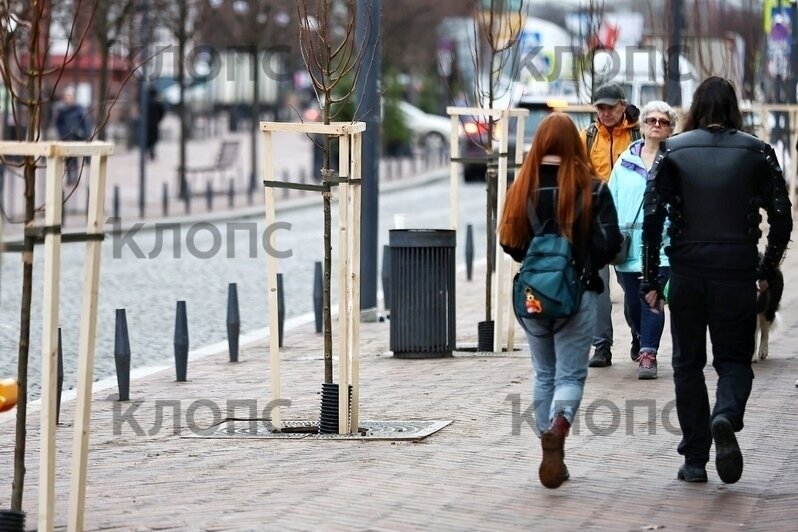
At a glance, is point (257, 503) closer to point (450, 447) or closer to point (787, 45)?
point (450, 447)

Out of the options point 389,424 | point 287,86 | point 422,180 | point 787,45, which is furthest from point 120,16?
point 287,86

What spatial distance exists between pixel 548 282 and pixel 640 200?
3.53 m

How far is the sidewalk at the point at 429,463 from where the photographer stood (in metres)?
6.70

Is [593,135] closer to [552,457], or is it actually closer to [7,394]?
[552,457]

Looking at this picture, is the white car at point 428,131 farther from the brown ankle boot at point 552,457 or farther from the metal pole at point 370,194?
the brown ankle boot at point 552,457

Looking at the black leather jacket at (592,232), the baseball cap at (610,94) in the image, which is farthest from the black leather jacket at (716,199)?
the baseball cap at (610,94)

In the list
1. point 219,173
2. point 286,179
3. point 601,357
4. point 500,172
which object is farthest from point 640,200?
point 219,173

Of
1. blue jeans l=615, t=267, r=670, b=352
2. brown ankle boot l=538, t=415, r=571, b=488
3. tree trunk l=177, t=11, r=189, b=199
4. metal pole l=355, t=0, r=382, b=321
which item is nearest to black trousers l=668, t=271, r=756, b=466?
brown ankle boot l=538, t=415, r=571, b=488

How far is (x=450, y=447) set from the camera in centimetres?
834

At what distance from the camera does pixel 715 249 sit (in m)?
7.11

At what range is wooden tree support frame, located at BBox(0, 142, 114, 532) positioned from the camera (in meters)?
6.01

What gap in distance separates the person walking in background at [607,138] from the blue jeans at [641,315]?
16cm

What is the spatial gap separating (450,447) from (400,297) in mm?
3754

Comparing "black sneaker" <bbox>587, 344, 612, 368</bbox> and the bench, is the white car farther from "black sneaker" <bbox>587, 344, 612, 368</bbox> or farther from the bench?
"black sneaker" <bbox>587, 344, 612, 368</bbox>
